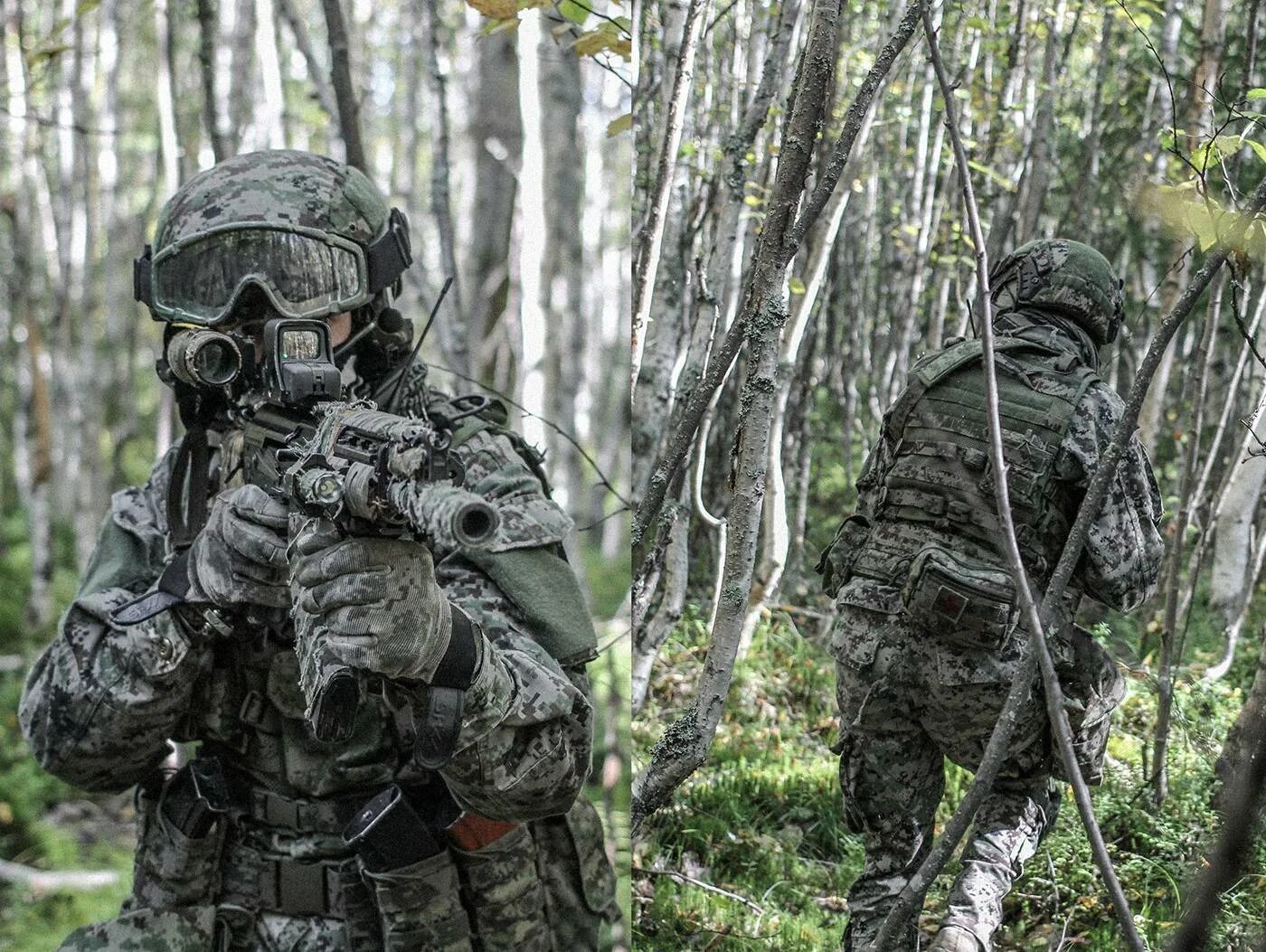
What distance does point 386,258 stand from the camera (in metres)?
2.73

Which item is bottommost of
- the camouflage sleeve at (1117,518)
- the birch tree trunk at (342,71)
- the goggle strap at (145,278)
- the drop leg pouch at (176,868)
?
the drop leg pouch at (176,868)

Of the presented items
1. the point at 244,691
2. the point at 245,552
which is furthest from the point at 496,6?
the point at 244,691

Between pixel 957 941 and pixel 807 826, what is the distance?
1.08ft

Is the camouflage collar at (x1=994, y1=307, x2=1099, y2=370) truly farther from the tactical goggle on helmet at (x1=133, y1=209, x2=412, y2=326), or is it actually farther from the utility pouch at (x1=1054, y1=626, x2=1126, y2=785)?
the tactical goggle on helmet at (x1=133, y1=209, x2=412, y2=326)

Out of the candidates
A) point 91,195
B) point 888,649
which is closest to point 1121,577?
point 888,649

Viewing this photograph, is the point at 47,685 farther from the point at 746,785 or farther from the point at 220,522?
the point at 746,785

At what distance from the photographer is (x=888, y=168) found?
231 cm

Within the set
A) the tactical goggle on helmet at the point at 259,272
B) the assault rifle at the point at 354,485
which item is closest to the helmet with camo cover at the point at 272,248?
the tactical goggle on helmet at the point at 259,272

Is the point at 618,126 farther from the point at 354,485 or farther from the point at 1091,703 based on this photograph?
the point at 1091,703

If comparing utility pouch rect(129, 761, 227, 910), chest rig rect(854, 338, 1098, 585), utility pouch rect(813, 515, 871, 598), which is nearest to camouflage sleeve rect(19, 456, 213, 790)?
utility pouch rect(129, 761, 227, 910)

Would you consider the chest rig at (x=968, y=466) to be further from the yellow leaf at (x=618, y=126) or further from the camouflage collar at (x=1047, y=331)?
the yellow leaf at (x=618, y=126)

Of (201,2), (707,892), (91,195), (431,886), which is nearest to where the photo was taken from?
(707,892)

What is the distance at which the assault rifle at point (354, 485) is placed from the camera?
167 centimetres

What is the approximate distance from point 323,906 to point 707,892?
3.04ft
